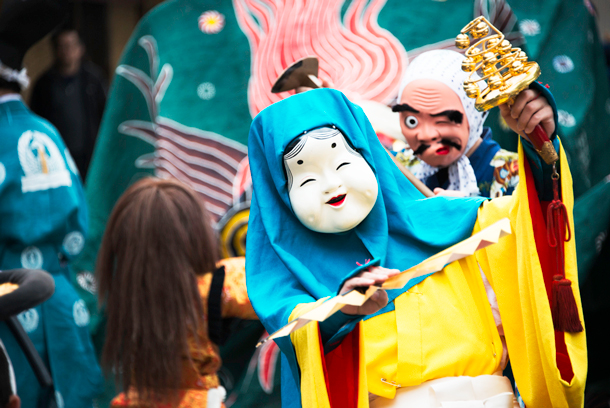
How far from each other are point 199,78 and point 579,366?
3103mm

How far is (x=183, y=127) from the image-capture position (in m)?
4.14

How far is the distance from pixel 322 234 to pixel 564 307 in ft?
2.09

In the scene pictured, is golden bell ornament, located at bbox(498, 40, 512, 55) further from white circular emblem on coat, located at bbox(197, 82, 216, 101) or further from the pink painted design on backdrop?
white circular emblem on coat, located at bbox(197, 82, 216, 101)

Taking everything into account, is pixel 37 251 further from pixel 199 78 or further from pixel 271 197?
pixel 271 197

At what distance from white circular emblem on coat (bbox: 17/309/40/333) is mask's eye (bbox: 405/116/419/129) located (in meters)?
1.96

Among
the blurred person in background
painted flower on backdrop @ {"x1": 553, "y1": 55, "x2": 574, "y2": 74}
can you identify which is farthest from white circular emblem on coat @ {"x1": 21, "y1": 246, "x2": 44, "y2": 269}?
painted flower on backdrop @ {"x1": 553, "y1": 55, "x2": 574, "y2": 74}

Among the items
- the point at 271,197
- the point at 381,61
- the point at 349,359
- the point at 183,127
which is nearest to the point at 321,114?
the point at 271,197

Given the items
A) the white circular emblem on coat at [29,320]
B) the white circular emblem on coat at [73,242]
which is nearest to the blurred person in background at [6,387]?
the white circular emblem on coat at [29,320]

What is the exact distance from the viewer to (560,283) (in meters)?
1.66

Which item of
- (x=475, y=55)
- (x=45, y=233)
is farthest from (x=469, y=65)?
(x=45, y=233)

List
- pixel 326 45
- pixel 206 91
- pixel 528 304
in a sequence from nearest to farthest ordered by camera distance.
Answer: pixel 528 304 → pixel 326 45 → pixel 206 91

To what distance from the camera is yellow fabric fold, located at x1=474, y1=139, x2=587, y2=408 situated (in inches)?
65.0

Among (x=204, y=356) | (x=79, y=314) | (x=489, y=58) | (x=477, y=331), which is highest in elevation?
(x=489, y=58)

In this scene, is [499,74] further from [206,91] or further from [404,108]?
[206,91]
